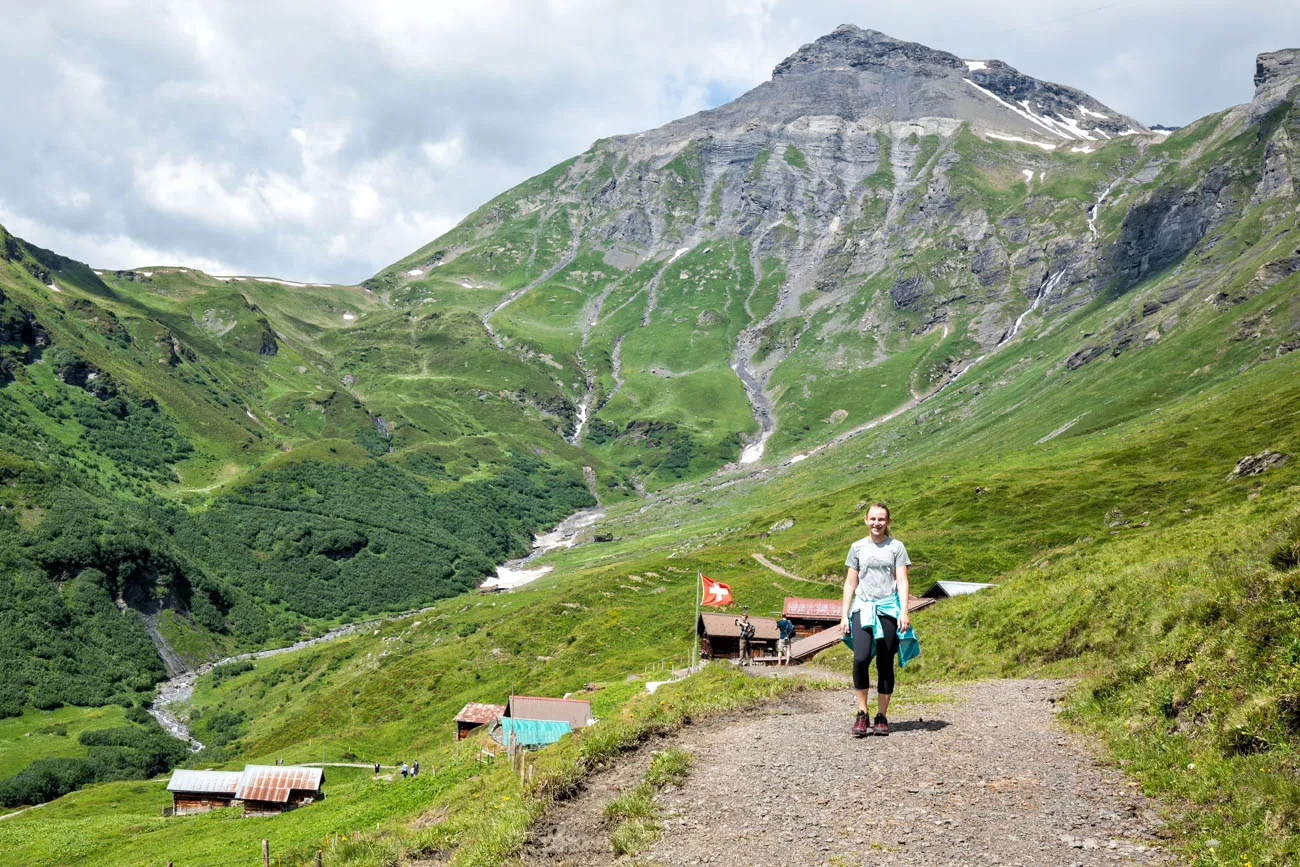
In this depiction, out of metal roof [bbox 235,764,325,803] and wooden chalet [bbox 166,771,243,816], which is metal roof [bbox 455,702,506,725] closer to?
metal roof [bbox 235,764,325,803]

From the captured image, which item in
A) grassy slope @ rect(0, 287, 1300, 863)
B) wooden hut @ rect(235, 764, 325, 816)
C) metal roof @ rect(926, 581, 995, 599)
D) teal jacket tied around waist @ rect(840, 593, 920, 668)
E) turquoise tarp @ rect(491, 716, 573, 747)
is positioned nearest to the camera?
grassy slope @ rect(0, 287, 1300, 863)

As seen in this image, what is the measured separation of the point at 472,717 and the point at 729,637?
32.0 meters

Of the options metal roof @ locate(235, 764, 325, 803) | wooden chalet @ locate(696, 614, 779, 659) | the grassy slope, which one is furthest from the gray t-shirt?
metal roof @ locate(235, 764, 325, 803)

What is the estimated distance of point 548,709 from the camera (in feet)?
162

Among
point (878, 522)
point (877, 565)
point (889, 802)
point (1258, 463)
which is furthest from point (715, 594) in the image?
point (1258, 463)

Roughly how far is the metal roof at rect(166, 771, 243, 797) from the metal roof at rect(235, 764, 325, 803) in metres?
8.02

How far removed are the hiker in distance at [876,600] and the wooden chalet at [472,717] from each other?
73225mm

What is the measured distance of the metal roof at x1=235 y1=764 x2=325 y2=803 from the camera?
6756cm

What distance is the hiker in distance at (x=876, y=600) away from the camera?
49.5ft

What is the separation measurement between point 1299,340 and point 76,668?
254951 mm

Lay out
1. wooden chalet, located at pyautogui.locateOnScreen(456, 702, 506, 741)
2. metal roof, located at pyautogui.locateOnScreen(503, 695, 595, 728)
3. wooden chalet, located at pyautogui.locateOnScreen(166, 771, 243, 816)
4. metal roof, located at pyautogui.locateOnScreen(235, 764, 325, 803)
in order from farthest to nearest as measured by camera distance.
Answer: wooden chalet, located at pyautogui.locateOnScreen(456, 702, 506, 741) → wooden chalet, located at pyautogui.locateOnScreen(166, 771, 243, 816) → metal roof, located at pyautogui.locateOnScreen(235, 764, 325, 803) → metal roof, located at pyautogui.locateOnScreen(503, 695, 595, 728)

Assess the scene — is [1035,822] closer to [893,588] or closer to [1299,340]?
[893,588]

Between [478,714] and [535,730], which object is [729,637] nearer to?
[535,730]

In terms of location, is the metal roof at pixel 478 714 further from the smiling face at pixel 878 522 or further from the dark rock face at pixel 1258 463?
the dark rock face at pixel 1258 463
